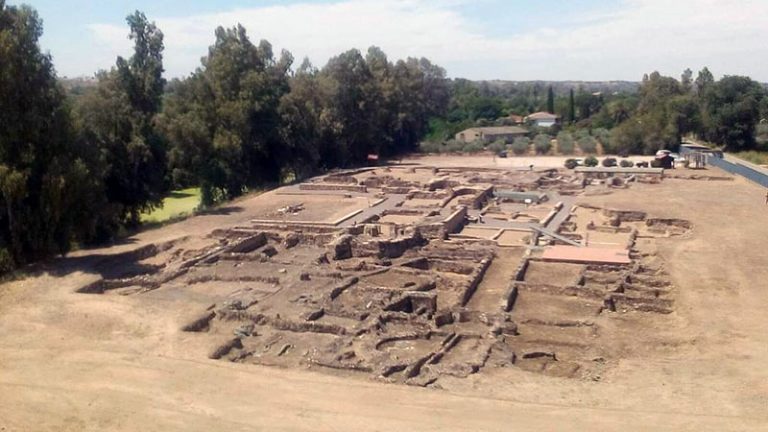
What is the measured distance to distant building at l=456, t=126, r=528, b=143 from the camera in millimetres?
73625

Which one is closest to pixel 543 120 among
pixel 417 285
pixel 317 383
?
pixel 417 285

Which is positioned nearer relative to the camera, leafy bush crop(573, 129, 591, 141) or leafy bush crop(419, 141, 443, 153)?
leafy bush crop(419, 141, 443, 153)

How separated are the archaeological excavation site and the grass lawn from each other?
7.34m

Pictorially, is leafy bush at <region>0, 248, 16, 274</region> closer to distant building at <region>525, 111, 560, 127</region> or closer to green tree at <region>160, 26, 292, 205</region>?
green tree at <region>160, 26, 292, 205</region>

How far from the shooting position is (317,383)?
14492 millimetres

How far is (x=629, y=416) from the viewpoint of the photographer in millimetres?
12977

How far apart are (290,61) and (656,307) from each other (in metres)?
34.7

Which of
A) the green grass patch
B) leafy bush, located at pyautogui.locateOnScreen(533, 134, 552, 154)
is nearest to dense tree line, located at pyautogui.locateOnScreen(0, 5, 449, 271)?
leafy bush, located at pyautogui.locateOnScreen(533, 134, 552, 154)

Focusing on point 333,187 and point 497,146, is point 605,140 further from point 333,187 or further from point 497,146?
point 333,187

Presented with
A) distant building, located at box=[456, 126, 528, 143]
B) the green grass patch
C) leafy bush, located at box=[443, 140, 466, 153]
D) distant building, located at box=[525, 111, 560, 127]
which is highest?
distant building, located at box=[525, 111, 560, 127]

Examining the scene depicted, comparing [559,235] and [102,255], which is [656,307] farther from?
[102,255]

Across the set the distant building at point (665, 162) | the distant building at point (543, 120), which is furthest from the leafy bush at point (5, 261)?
the distant building at point (543, 120)

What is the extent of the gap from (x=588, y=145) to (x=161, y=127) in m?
40.5

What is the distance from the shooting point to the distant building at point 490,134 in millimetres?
73625
